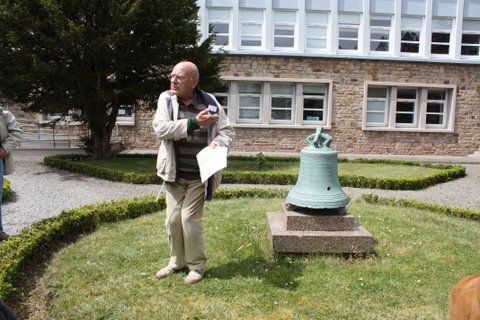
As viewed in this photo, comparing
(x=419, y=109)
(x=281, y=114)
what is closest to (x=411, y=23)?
(x=419, y=109)

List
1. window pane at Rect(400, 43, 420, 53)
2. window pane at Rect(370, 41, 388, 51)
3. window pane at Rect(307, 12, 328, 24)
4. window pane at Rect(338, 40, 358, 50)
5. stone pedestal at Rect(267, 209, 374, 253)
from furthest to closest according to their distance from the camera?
window pane at Rect(400, 43, 420, 53) → window pane at Rect(370, 41, 388, 51) → window pane at Rect(338, 40, 358, 50) → window pane at Rect(307, 12, 328, 24) → stone pedestal at Rect(267, 209, 374, 253)

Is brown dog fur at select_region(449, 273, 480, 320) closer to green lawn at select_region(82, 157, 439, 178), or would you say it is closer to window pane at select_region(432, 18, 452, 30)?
green lawn at select_region(82, 157, 439, 178)

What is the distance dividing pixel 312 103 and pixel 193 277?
698 inches

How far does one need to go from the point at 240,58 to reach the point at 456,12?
34.3 ft

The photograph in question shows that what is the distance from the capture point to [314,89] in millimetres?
21078

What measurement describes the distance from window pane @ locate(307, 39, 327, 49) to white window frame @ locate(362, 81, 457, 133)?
271cm

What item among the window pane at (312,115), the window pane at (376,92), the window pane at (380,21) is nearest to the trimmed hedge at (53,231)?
the window pane at (312,115)

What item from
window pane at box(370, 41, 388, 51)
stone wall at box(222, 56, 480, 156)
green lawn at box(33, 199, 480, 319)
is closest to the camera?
green lawn at box(33, 199, 480, 319)

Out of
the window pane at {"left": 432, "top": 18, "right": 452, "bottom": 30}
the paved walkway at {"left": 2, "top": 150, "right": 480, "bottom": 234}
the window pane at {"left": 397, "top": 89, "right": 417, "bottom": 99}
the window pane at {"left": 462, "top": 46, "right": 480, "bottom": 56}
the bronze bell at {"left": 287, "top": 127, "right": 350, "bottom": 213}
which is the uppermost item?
the window pane at {"left": 432, "top": 18, "right": 452, "bottom": 30}

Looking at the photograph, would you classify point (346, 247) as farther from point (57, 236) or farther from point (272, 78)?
point (272, 78)

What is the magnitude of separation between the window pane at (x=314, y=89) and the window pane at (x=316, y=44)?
1.84 m

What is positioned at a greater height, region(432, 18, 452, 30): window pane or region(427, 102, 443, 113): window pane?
region(432, 18, 452, 30): window pane

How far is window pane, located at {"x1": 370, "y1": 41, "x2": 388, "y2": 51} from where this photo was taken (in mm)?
21375

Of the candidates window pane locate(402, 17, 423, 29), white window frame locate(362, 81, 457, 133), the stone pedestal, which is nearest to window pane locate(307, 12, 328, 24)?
white window frame locate(362, 81, 457, 133)
